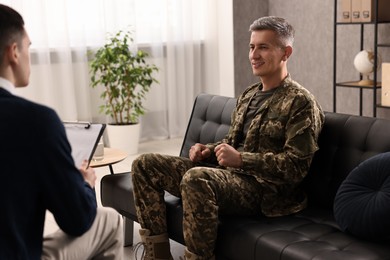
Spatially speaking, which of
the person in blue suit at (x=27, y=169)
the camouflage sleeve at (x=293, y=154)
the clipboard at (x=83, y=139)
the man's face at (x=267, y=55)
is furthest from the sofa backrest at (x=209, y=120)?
the person in blue suit at (x=27, y=169)

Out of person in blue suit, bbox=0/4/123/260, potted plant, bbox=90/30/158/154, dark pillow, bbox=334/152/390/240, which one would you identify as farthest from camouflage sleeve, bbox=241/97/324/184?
potted plant, bbox=90/30/158/154

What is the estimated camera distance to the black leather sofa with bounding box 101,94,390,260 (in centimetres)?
212

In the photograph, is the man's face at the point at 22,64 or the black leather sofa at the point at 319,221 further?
the black leather sofa at the point at 319,221

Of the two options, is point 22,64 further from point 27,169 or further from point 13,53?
point 27,169

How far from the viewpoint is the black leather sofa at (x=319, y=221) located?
2.12m

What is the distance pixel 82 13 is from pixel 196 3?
3.92 feet

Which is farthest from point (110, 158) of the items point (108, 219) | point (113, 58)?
point (113, 58)

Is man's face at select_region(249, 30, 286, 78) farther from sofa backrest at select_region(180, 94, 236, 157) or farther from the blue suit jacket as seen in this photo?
the blue suit jacket

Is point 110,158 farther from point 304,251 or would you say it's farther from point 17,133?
point 17,133

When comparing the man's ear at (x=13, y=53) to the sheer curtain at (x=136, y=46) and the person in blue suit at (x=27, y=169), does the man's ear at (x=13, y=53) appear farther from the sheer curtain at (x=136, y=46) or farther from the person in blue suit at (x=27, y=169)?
the sheer curtain at (x=136, y=46)

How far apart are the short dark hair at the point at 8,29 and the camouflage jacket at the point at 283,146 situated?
116cm

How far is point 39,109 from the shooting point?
5.08ft

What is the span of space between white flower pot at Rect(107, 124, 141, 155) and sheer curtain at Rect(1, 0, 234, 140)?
1.30ft

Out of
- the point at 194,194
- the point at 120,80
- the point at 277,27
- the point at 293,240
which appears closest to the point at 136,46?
the point at 120,80
